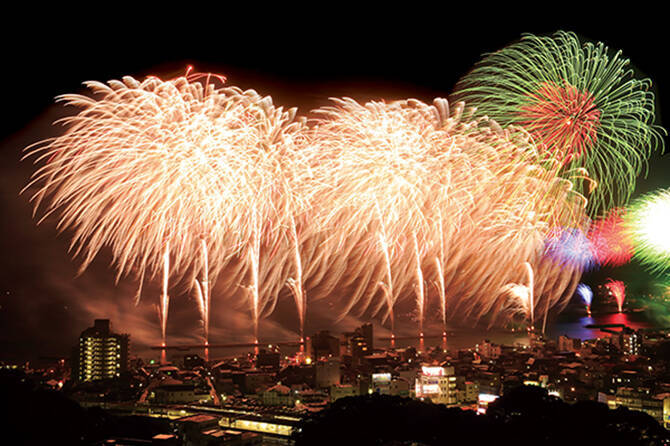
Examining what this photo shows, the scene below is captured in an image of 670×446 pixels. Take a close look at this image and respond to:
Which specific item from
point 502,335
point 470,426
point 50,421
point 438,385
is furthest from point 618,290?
point 50,421

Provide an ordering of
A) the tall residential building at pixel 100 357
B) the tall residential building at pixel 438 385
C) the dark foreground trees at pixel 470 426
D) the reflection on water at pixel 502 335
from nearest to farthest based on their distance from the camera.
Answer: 1. the dark foreground trees at pixel 470 426
2. the tall residential building at pixel 438 385
3. the tall residential building at pixel 100 357
4. the reflection on water at pixel 502 335

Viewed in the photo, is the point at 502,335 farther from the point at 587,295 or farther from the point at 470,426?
the point at 470,426

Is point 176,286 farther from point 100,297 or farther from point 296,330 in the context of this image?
point 296,330

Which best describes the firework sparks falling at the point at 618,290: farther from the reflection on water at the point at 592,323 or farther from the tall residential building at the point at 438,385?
the tall residential building at the point at 438,385

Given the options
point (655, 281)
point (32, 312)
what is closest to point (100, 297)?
point (32, 312)

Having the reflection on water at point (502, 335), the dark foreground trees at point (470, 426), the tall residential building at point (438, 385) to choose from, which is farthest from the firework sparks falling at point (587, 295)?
the dark foreground trees at point (470, 426)

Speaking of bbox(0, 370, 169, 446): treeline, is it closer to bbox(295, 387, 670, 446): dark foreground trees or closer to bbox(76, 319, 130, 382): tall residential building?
bbox(295, 387, 670, 446): dark foreground trees

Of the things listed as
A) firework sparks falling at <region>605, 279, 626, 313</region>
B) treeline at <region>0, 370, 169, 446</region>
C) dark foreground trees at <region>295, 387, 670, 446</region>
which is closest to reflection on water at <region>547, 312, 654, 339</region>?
firework sparks falling at <region>605, 279, 626, 313</region>
